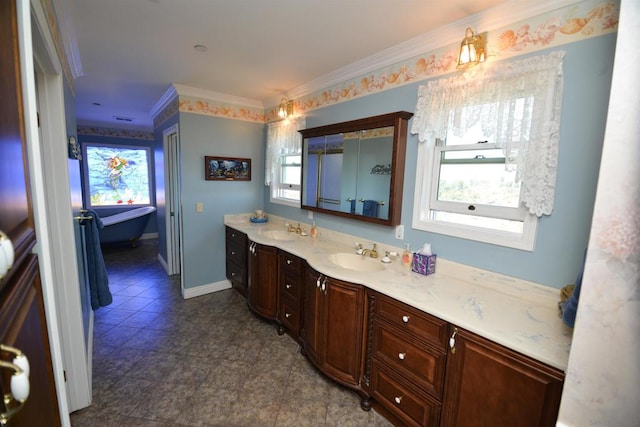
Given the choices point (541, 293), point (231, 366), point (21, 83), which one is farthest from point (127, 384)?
point (541, 293)

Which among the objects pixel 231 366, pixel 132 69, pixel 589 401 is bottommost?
pixel 231 366

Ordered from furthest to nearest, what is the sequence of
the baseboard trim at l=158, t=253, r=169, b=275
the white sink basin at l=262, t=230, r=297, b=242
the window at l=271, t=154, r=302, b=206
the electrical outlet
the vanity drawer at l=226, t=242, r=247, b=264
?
the baseboard trim at l=158, t=253, r=169, b=275, the window at l=271, t=154, r=302, b=206, the vanity drawer at l=226, t=242, r=247, b=264, the white sink basin at l=262, t=230, r=297, b=242, the electrical outlet

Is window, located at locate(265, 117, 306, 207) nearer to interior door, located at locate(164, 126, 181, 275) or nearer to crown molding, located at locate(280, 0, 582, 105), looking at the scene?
crown molding, located at locate(280, 0, 582, 105)

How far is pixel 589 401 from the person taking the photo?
79 cm

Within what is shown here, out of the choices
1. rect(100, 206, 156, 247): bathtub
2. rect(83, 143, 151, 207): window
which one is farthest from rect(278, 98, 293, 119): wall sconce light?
rect(83, 143, 151, 207): window

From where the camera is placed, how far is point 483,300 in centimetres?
153

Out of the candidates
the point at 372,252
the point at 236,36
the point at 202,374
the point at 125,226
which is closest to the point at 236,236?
the point at 202,374

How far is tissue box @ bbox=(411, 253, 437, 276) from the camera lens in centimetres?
187

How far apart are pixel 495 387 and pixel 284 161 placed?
295cm

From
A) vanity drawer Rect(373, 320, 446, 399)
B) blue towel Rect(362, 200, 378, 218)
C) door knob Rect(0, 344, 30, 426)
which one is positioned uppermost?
blue towel Rect(362, 200, 378, 218)

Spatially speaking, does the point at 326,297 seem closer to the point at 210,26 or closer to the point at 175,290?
the point at 210,26

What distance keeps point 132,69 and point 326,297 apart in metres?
2.70

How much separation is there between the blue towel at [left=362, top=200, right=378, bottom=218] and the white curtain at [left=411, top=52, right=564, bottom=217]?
81cm

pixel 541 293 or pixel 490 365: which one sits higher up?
pixel 541 293
